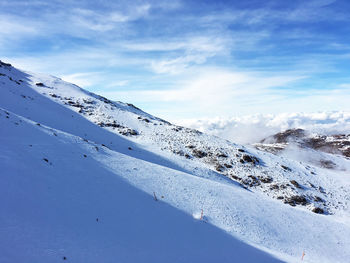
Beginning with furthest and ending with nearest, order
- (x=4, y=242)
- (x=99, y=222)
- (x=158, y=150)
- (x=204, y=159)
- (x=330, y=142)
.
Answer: (x=330, y=142) < (x=204, y=159) < (x=158, y=150) < (x=99, y=222) < (x=4, y=242)

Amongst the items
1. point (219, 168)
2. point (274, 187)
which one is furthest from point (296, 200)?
point (219, 168)

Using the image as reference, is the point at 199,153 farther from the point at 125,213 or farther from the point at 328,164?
the point at 328,164

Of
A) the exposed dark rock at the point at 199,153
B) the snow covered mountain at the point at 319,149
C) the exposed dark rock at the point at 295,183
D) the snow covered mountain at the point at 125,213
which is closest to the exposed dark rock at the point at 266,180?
the snow covered mountain at the point at 125,213

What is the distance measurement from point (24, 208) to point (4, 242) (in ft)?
6.52

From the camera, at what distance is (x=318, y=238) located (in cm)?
1759

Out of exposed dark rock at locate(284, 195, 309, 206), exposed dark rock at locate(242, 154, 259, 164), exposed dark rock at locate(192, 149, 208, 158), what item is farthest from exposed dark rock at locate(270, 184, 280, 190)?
exposed dark rock at locate(192, 149, 208, 158)

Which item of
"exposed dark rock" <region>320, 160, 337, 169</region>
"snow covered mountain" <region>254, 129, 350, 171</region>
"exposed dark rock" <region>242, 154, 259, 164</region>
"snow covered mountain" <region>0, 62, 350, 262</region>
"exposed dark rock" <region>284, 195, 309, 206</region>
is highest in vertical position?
"snow covered mountain" <region>254, 129, 350, 171</region>

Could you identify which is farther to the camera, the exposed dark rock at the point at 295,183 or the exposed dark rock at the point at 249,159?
the exposed dark rock at the point at 249,159

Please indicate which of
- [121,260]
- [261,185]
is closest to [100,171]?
[121,260]

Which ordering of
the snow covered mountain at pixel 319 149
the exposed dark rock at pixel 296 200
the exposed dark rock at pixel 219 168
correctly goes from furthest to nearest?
the snow covered mountain at pixel 319 149, the exposed dark rock at pixel 219 168, the exposed dark rock at pixel 296 200

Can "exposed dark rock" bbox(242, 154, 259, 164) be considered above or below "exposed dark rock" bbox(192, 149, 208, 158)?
above

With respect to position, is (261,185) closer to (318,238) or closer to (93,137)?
(318,238)

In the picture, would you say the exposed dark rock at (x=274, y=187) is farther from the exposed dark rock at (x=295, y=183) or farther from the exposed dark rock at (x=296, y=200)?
the exposed dark rock at (x=295, y=183)

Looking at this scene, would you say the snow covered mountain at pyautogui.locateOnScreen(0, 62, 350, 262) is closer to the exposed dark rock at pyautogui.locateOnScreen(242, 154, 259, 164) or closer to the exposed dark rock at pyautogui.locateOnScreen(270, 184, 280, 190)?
the exposed dark rock at pyautogui.locateOnScreen(270, 184, 280, 190)
